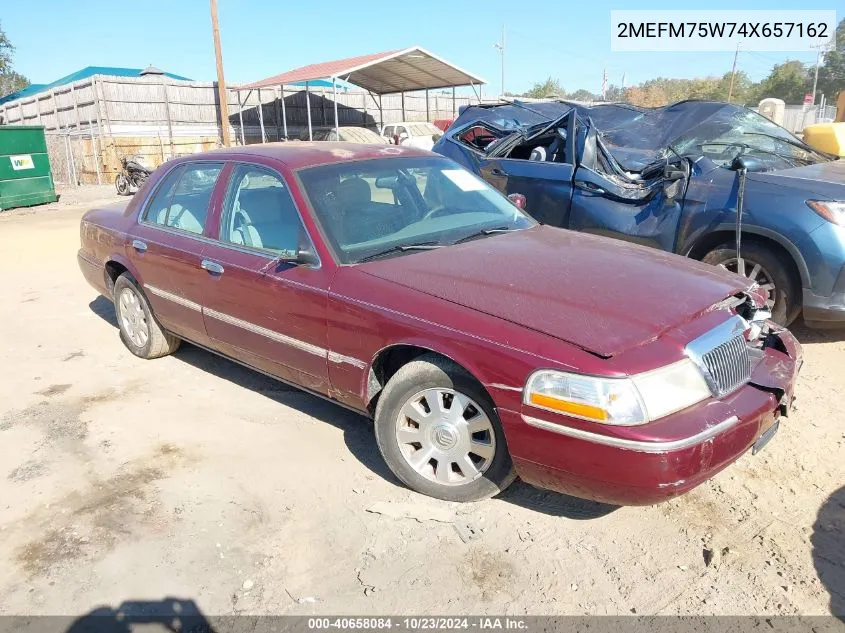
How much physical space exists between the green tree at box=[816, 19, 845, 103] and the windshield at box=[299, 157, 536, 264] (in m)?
71.7

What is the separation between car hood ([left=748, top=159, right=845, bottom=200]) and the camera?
4543 mm

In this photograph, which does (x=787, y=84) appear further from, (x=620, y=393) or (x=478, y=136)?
(x=620, y=393)

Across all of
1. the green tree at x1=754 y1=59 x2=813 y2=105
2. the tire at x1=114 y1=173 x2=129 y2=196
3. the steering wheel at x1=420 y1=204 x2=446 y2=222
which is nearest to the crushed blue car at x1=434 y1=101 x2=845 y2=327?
the steering wheel at x1=420 y1=204 x2=446 y2=222

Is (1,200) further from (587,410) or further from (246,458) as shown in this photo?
(587,410)

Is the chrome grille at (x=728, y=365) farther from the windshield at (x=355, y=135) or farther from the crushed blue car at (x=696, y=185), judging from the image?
the windshield at (x=355, y=135)

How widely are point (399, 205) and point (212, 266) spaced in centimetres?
119

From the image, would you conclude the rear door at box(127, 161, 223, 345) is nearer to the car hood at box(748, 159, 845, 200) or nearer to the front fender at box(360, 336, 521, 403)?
the front fender at box(360, 336, 521, 403)

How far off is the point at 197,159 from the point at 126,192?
52.2 feet

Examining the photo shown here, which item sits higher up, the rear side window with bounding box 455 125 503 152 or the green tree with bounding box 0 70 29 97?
the green tree with bounding box 0 70 29 97

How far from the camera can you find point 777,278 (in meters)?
4.66

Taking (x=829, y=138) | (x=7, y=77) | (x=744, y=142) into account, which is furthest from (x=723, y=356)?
(x=7, y=77)

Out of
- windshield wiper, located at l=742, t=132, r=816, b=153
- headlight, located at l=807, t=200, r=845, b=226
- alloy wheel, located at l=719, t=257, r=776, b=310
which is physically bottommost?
alloy wheel, located at l=719, t=257, r=776, b=310

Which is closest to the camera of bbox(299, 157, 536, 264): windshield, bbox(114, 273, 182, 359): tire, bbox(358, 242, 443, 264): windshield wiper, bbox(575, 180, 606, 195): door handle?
bbox(358, 242, 443, 264): windshield wiper

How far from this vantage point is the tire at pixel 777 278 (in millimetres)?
4613
